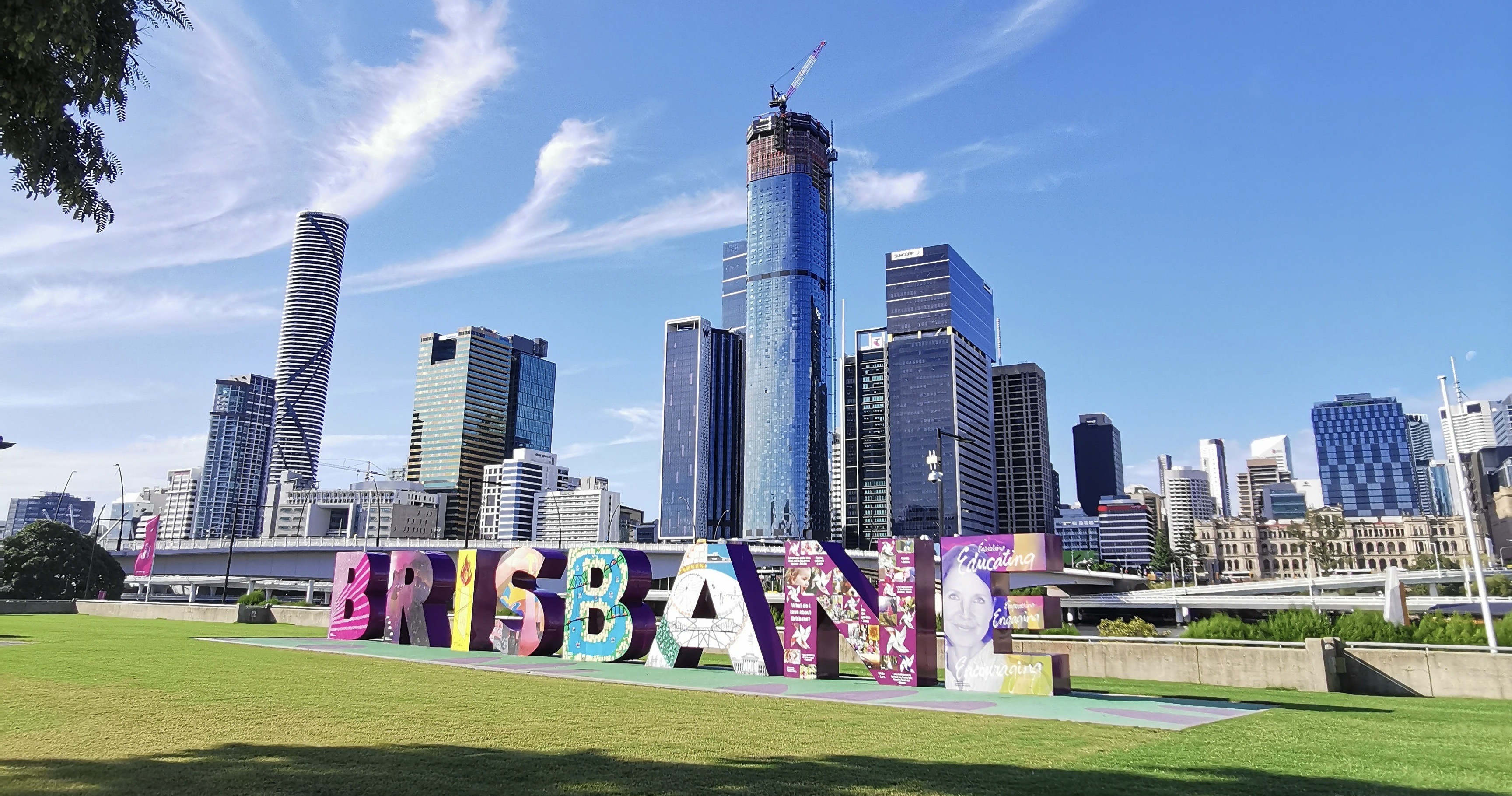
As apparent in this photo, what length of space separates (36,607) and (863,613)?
58.6 meters

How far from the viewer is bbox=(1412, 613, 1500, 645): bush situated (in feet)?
88.3

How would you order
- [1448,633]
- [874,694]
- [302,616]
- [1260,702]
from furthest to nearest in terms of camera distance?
[302,616] < [1448,633] < [874,694] < [1260,702]

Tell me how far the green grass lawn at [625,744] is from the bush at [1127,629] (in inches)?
580

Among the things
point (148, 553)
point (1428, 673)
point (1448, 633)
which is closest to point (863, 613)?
point (1428, 673)

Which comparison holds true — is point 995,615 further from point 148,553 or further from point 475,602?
point 148,553

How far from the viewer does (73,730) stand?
11641 mm

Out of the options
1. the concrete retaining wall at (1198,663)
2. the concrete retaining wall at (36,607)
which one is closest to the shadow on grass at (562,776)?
the concrete retaining wall at (1198,663)

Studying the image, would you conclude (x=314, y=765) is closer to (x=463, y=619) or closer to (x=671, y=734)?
(x=671, y=734)

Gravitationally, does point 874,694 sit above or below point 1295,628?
below

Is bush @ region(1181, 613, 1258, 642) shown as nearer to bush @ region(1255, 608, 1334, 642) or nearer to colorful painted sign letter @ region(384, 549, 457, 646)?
bush @ region(1255, 608, 1334, 642)

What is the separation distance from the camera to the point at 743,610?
26.2 m

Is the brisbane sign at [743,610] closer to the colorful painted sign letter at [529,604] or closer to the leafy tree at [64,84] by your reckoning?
the colorful painted sign letter at [529,604]

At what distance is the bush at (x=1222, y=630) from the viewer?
30203mm

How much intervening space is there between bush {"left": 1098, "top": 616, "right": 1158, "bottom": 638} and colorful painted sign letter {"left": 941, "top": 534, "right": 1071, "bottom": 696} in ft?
47.7
